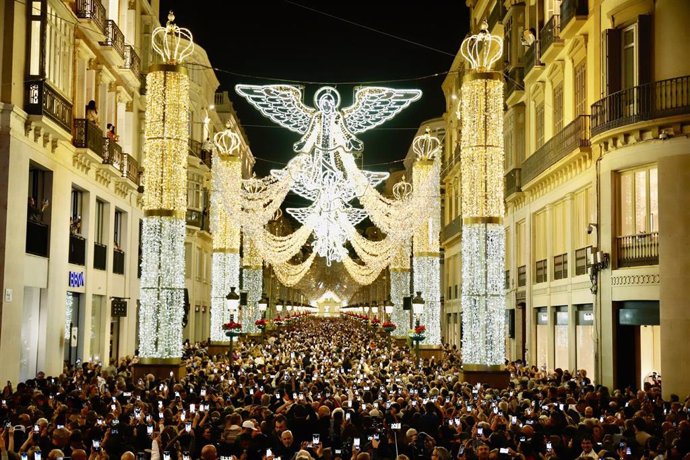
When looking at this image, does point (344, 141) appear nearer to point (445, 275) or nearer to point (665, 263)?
point (665, 263)

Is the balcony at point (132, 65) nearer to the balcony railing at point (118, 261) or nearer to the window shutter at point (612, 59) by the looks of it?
the balcony railing at point (118, 261)

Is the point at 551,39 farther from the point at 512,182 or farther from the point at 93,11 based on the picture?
the point at 93,11

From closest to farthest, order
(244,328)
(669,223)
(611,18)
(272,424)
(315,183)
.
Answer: (272,424)
(669,223)
(611,18)
(315,183)
(244,328)

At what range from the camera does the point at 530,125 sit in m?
37.2

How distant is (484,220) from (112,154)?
15.9m

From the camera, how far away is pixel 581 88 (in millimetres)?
29516

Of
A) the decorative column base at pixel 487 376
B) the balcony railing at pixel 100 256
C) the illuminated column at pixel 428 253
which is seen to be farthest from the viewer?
the illuminated column at pixel 428 253

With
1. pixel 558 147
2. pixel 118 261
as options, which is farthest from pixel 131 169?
pixel 558 147

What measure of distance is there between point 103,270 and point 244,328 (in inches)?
515

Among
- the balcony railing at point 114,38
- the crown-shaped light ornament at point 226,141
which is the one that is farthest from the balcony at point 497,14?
the balcony railing at point 114,38

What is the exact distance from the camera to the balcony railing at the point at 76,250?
3131 centimetres

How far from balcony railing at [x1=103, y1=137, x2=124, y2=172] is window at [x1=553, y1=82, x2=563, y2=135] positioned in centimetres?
1507

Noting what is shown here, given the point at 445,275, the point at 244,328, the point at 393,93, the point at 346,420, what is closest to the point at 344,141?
the point at 393,93

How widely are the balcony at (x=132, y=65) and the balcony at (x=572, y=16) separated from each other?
16098 mm
